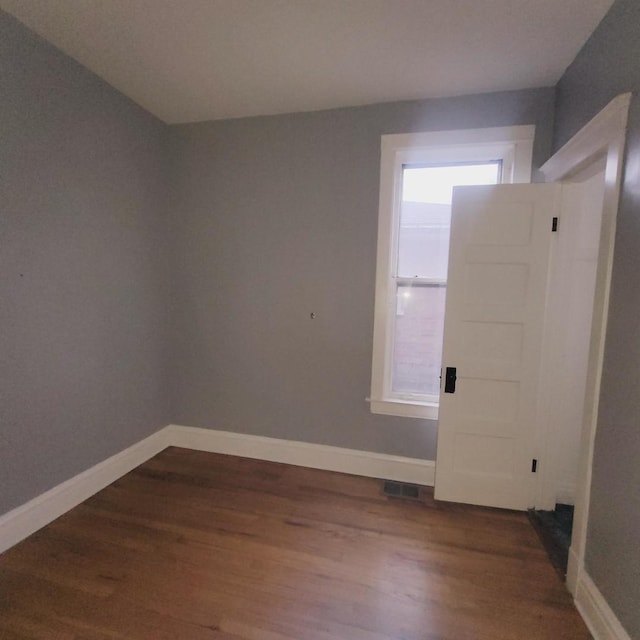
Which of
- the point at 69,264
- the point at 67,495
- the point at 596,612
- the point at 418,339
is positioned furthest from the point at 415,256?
the point at 67,495

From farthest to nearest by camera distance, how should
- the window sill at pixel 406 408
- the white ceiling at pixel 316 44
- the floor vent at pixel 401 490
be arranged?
1. the window sill at pixel 406 408
2. the floor vent at pixel 401 490
3. the white ceiling at pixel 316 44

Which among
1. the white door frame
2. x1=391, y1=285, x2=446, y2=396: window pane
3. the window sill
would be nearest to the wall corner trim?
the white door frame

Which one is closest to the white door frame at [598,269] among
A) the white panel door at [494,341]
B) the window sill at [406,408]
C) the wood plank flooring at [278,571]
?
the wood plank flooring at [278,571]

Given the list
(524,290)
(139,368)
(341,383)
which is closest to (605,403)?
(524,290)

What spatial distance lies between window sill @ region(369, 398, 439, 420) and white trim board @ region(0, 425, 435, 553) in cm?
34

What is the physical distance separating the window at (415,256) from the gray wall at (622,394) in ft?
2.92

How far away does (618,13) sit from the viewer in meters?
1.50

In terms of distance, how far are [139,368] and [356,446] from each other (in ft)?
6.02

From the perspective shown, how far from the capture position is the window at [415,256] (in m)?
2.40

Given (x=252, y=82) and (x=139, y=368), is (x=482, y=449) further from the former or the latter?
(x=252, y=82)

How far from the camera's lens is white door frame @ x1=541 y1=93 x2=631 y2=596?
1445 mm

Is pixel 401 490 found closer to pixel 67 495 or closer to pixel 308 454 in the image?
pixel 308 454

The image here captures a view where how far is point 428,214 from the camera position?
8.21ft

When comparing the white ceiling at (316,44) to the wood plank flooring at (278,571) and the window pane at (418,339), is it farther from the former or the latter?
the wood plank flooring at (278,571)
